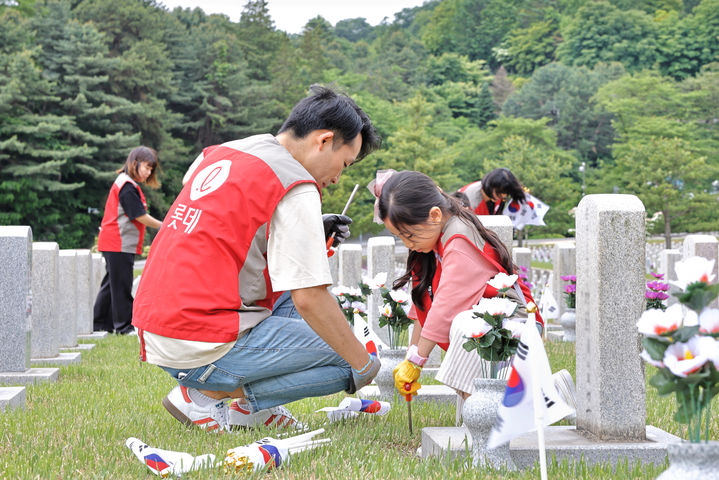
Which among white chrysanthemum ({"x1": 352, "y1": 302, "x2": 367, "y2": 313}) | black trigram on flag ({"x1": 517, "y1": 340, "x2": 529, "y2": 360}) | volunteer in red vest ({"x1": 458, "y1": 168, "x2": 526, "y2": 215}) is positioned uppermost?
volunteer in red vest ({"x1": 458, "y1": 168, "x2": 526, "y2": 215})

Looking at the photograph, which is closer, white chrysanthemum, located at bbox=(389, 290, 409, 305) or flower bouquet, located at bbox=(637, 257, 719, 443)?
flower bouquet, located at bbox=(637, 257, 719, 443)

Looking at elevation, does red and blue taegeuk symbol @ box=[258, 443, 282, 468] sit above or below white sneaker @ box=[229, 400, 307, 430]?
above

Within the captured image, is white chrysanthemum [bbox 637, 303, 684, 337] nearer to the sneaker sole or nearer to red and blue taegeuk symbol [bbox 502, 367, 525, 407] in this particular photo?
red and blue taegeuk symbol [bbox 502, 367, 525, 407]

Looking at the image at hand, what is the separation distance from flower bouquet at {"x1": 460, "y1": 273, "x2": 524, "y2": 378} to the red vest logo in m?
1.14

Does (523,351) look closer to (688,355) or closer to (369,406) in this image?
(688,355)

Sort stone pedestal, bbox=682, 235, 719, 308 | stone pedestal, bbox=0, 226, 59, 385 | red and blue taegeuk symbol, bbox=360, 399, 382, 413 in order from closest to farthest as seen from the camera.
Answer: red and blue taegeuk symbol, bbox=360, 399, 382, 413, stone pedestal, bbox=0, 226, 59, 385, stone pedestal, bbox=682, 235, 719, 308

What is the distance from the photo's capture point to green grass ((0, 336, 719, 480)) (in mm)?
2797

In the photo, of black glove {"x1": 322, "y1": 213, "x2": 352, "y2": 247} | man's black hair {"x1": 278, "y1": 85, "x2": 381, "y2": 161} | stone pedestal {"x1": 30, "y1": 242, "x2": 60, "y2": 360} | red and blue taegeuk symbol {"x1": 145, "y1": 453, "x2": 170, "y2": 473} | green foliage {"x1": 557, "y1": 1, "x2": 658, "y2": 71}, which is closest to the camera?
red and blue taegeuk symbol {"x1": 145, "y1": 453, "x2": 170, "y2": 473}

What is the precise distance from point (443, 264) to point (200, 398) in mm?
1254

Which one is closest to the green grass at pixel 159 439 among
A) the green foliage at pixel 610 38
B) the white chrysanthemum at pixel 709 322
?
the white chrysanthemum at pixel 709 322

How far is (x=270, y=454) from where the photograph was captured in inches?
112

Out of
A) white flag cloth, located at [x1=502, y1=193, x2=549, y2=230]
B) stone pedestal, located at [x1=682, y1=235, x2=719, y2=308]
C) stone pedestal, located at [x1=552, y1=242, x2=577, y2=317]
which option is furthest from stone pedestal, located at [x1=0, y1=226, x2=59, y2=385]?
stone pedestal, located at [x1=552, y1=242, x2=577, y2=317]

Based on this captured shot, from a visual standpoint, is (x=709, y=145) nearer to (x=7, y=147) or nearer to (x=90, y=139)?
(x=90, y=139)

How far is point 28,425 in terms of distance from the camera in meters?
3.70
